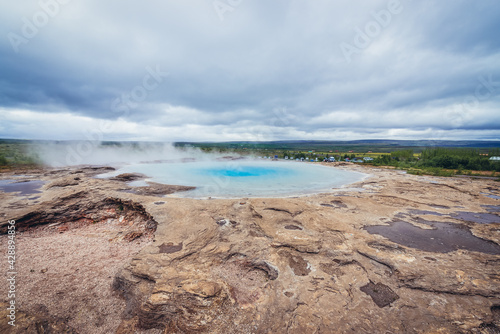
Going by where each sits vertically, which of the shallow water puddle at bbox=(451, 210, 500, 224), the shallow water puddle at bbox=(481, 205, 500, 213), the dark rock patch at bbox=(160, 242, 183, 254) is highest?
the dark rock patch at bbox=(160, 242, 183, 254)

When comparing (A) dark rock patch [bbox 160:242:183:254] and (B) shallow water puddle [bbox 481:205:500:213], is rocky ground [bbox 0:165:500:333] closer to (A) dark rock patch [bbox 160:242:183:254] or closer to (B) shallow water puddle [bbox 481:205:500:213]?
(A) dark rock patch [bbox 160:242:183:254]

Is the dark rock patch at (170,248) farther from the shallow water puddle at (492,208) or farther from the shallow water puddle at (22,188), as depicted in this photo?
the shallow water puddle at (492,208)

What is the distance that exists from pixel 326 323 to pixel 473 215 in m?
12.3

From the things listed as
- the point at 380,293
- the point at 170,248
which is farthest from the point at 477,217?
the point at 170,248

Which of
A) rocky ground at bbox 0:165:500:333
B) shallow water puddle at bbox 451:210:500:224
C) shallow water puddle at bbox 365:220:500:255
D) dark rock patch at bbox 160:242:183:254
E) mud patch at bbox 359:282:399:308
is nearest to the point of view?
rocky ground at bbox 0:165:500:333

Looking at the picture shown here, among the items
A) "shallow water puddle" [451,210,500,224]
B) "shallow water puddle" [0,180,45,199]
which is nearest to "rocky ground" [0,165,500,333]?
"shallow water puddle" [451,210,500,224]

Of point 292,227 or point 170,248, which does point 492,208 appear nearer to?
point 292,227

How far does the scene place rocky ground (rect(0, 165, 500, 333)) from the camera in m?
3.86

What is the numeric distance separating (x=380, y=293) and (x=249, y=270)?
331cm

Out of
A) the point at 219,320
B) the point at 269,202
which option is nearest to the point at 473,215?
the point at 269,202

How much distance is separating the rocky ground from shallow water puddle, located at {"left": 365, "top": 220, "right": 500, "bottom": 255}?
0.20 feet

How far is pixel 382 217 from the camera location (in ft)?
30.3

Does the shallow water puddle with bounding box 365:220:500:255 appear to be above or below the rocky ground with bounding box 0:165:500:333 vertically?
below

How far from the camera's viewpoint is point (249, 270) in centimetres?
538
